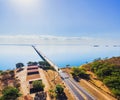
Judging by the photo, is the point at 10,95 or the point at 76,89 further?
the point at 76,89

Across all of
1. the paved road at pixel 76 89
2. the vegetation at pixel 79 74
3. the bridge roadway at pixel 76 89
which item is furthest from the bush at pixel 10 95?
the vegetation at pixel 79 74

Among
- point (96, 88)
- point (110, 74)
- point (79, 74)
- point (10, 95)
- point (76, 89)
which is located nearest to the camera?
point (10, 95)

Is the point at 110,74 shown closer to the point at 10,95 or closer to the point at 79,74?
the point at 79,74

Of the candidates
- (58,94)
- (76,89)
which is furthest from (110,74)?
(58,94)

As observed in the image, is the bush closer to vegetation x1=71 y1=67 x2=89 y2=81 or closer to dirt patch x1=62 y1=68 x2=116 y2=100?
dirt patch x1=62 y1=68 x2=116 y2=100

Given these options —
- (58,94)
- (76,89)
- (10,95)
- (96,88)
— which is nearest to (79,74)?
(96,88)

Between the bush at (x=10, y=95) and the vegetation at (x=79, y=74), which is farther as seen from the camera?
the vegetation at (x=79, y=74)

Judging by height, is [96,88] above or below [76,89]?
below

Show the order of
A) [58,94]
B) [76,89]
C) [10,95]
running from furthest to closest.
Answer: [76,89] < [58,94] < [10,95]

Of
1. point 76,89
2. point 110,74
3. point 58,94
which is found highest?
point 110,74

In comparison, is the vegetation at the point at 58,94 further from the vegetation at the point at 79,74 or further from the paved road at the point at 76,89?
the vegetation at the point at 79,74

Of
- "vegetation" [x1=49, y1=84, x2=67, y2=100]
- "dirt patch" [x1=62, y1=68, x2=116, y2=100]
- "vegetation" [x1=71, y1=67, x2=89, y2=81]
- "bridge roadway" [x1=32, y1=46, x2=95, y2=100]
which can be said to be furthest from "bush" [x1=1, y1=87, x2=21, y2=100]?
"vegetation" [x1=71, y1=67, x2=89, y2=81]

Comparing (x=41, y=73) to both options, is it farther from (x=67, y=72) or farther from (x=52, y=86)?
(x=52, y=86)
